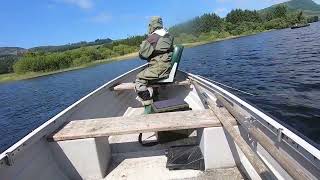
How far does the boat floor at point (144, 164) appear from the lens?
3.99 m

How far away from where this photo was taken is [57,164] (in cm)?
401

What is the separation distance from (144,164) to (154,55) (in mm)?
2739

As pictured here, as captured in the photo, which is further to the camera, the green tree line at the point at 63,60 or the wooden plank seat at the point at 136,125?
the green tree line at the point at 63,60

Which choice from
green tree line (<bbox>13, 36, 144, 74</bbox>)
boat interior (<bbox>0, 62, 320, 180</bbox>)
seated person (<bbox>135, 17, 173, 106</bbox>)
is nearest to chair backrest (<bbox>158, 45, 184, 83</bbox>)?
seated person (<bbox>135, 17, 173, 106</bbox>)

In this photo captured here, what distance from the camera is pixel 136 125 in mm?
4039

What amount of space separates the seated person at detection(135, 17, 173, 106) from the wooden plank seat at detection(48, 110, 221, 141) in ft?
6.69

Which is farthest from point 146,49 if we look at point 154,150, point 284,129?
point 284,129

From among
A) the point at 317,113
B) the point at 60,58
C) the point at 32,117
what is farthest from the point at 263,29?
the point at 317,113

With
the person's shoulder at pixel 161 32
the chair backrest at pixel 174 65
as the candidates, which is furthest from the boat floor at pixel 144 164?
the person's shoulder at pixel 161 32

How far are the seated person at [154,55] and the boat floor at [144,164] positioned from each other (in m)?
1.22

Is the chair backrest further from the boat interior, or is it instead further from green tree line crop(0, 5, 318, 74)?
green tree line crop(0, 5, 318, 74)

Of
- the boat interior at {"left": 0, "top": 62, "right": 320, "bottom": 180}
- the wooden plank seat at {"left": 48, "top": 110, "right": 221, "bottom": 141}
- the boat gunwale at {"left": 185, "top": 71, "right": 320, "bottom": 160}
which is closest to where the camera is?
the boat gunwale at {"left": 185, "top": 71, "right": 320, "bottom": 160}

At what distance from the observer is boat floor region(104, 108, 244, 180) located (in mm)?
3994

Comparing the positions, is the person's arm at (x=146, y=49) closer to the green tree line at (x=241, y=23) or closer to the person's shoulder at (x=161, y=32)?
the person's shoulder at (x=161, y=32)
